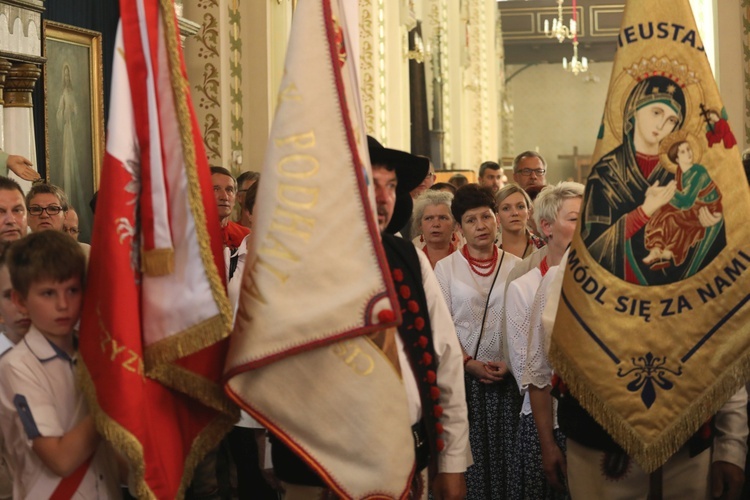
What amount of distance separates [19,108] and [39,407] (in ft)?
12.9

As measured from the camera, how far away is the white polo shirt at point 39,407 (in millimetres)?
2676

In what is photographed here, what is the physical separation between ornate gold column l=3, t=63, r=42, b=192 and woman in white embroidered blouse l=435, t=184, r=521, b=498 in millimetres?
2556

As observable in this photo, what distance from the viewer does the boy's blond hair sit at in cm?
269

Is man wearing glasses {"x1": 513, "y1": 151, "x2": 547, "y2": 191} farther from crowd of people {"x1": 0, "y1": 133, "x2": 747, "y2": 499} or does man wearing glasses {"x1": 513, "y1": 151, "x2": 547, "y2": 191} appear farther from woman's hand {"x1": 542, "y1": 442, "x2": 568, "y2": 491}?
woman's hand {"x1": 542, "y1": 442, "x2": 568, "y2": 491}

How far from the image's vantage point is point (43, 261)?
269cm

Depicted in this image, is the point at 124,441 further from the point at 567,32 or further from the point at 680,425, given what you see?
the point at 567,32

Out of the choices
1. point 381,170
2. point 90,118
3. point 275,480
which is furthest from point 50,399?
point 90,118

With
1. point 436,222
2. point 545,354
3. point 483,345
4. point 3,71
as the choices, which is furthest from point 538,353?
point 3,71

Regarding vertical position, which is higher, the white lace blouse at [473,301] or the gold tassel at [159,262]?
the gold tassel at [159,262]

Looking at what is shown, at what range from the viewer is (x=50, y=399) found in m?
2.71

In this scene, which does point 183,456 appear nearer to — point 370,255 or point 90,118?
point 370,255

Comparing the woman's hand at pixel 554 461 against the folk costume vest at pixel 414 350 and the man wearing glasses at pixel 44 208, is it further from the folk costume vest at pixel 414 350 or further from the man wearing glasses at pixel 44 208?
the man wearing glasses at pixel 44 208

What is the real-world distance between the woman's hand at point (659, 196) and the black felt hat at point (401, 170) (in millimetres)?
679

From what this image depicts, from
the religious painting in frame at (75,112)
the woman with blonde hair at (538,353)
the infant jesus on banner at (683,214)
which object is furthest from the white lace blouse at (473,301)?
the religious painting in frame at (75,112)
